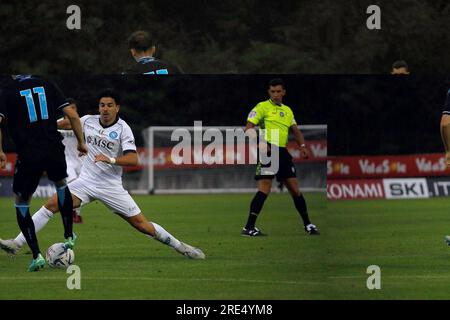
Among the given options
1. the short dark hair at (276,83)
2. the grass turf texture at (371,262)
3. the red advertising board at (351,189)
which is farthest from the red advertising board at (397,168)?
the short dark hair at (276,83)

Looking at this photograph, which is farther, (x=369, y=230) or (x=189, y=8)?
(x=369, y=230)

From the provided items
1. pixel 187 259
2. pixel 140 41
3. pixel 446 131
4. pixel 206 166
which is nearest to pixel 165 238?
pixel 187 259

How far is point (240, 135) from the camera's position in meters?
7.55

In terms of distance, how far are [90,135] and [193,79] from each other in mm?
1057

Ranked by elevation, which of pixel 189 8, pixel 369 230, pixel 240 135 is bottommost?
pixel 369 230

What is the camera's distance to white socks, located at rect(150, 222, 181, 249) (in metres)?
7.91

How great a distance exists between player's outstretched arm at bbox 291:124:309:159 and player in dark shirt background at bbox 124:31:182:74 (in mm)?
912

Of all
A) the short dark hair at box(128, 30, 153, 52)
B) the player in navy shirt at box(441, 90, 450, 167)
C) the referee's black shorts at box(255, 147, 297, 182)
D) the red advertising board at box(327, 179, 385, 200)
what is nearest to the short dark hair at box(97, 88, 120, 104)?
the short dark hair at box(128, 30, 153, 52)

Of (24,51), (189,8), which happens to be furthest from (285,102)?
(24,51)

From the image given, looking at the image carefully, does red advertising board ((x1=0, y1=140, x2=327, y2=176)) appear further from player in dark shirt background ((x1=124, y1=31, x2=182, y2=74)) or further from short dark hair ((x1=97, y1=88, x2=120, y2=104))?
player in dark shirt background ((x1=124, y1=31, x2=182, y2=74))

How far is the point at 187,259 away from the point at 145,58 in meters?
1.86

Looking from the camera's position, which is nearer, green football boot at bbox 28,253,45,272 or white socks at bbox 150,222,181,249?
white socks at bbox 150,222,181,249

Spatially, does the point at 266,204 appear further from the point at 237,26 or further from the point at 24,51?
the point at 24,51

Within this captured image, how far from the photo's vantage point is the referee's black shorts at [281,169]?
7516 millimetres
